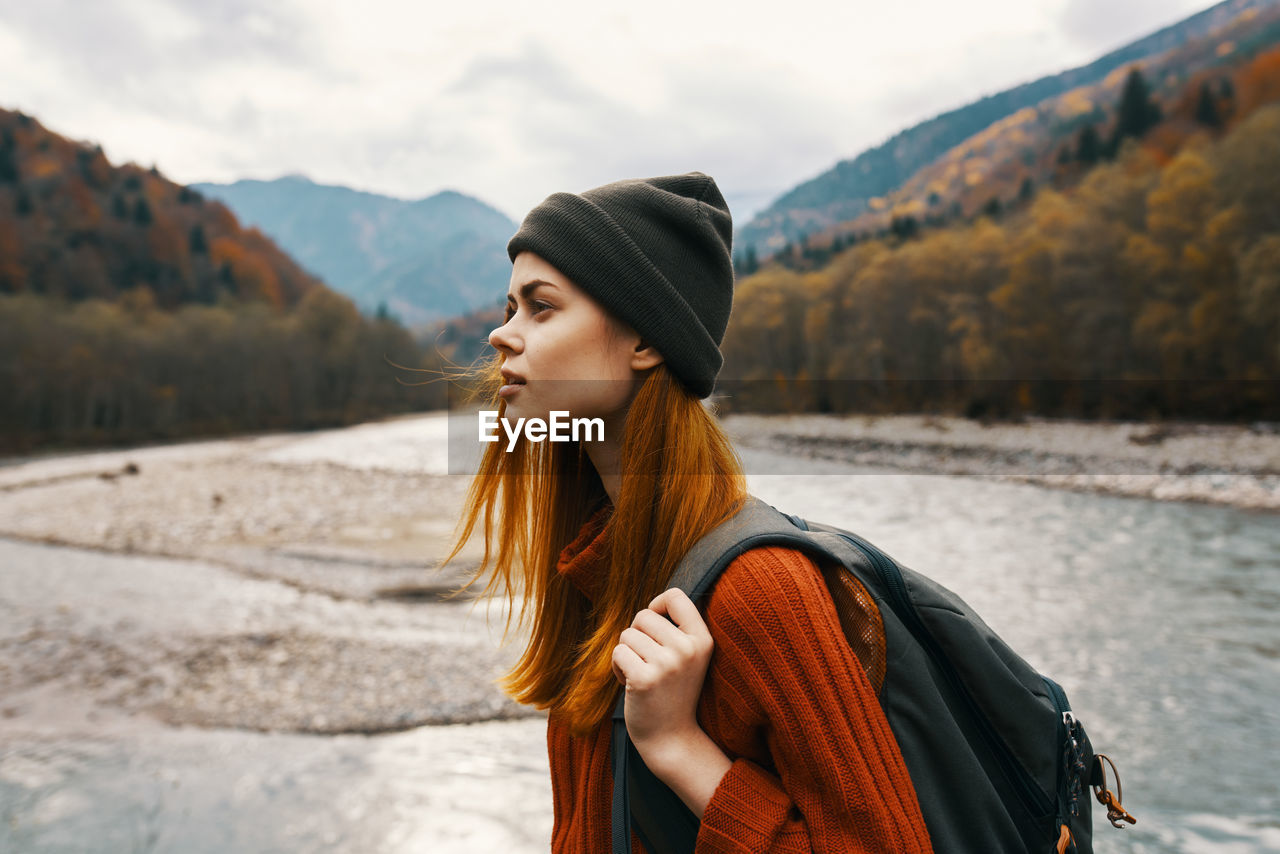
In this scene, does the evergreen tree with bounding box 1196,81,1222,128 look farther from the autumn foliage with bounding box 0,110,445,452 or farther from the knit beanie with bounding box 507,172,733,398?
the knit beanie with bounding box 507,172,733,398

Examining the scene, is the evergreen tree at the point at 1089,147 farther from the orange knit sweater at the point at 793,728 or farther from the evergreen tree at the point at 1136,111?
the orange knit sweater at the point at 793,728

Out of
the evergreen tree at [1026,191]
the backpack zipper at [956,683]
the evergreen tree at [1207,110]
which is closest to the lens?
the backpack zipper at [956,683]

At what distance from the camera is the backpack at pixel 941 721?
83 centimetres

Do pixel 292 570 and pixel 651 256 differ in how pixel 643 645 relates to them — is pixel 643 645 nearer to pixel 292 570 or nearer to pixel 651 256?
pixel 651 256

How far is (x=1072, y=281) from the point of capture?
31.2m

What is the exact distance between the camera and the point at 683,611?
2.74 ft

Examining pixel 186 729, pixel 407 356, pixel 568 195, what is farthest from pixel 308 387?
pixel 568 195

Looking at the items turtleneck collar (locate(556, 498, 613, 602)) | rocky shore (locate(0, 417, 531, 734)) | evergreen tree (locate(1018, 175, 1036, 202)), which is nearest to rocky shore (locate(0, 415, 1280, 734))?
rocky shore (locate(0, 417, 531, 734))

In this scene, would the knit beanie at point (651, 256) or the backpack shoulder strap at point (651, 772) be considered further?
the knit beanie at point (651, 256)

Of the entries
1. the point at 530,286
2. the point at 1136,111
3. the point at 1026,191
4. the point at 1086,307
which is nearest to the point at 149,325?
the point at 1086,307

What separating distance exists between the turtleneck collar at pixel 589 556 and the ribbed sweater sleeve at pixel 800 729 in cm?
30

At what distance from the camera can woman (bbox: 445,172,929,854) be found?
30.9 inches

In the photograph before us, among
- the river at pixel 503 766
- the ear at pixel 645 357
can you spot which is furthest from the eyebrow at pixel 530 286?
the river at pixel 503 766

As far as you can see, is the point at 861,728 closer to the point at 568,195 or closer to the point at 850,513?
the point at 568,195
